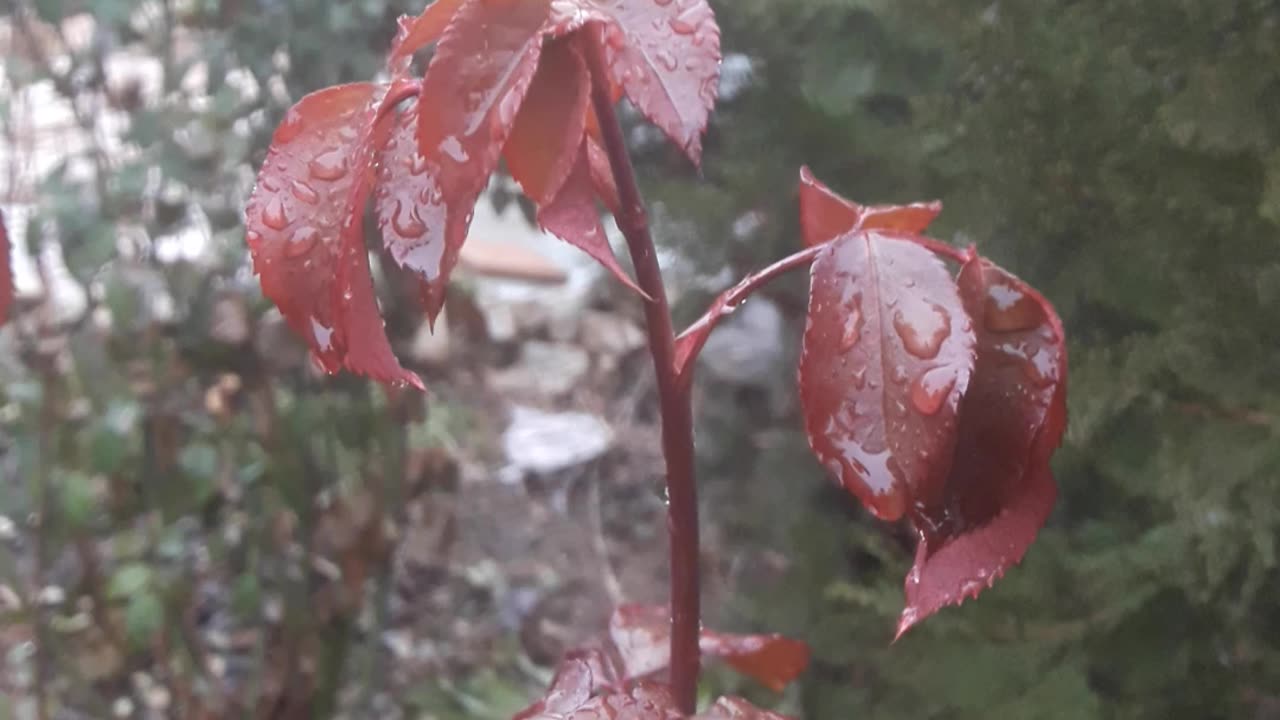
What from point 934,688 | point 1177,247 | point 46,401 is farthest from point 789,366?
point 46,401

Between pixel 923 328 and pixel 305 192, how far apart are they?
0.71 feet

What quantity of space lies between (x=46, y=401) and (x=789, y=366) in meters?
0.87

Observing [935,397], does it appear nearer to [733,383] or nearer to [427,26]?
[427,26]

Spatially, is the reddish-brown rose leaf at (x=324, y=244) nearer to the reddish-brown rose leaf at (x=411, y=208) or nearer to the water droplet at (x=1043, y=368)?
the reddish-brown rose leaf at (x=411, y=208)

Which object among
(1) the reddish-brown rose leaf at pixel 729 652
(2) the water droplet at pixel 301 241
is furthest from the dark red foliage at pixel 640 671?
(2) the water droplet at pixel 301 241

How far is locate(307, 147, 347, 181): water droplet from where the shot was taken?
1.17ft

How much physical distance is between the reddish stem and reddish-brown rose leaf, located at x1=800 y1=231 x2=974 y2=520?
0.08 meters

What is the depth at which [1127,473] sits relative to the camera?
76 centimetres

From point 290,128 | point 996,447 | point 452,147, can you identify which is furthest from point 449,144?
point 996,447

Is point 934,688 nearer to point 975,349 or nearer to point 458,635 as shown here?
point 975,349

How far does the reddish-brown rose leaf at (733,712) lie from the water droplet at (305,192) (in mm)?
268

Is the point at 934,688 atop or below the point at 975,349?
below

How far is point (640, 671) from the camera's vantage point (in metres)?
0.56

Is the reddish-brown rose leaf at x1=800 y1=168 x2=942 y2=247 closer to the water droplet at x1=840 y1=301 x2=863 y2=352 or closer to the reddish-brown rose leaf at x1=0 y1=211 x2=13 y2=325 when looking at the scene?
the water droplet at x1=840 y1=301 x2=863 y2=352
